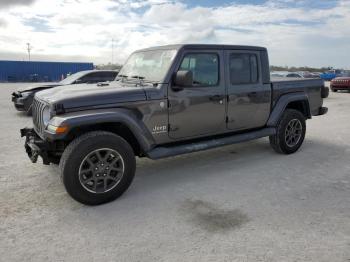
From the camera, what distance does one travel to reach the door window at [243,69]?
5214mm

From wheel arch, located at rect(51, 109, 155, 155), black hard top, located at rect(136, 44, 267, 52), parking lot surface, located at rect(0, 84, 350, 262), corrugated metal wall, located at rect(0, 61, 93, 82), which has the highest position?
corrugated metal wall, located at rect(0, 61, 93, 82)

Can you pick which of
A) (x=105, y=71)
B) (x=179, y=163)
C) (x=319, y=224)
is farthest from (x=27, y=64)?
(x=319, y=224)

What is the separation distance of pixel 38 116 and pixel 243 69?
3263 mm

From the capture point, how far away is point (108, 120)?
12.6 ft

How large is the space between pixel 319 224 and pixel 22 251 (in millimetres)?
2942

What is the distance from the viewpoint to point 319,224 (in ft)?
11.2

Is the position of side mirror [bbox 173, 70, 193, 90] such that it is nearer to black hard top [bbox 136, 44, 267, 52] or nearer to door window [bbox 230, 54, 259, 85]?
black hard top [bbox 136, 44, 267, 52]

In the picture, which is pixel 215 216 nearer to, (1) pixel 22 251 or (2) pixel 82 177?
(2) pixel 82 177

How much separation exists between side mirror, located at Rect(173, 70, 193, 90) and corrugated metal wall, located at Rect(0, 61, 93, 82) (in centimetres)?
3548

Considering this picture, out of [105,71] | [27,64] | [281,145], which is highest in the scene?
[27,64]

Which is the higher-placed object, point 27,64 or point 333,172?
point 27,64

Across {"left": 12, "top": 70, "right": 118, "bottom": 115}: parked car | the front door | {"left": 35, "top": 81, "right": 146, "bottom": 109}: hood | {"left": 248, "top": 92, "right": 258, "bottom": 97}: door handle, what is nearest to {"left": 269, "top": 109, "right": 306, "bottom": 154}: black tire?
{"left": 248, "top": 92, "right": 258, "bottom": 97}: door handle

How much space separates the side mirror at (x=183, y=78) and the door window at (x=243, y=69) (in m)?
1.11

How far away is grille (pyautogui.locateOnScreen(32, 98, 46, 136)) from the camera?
4145 mm
